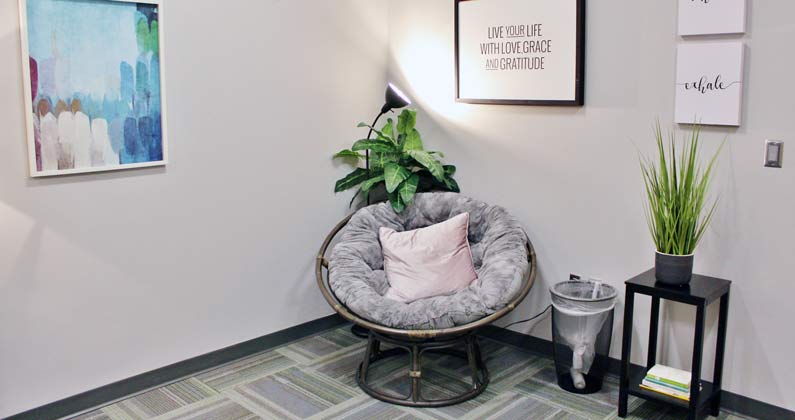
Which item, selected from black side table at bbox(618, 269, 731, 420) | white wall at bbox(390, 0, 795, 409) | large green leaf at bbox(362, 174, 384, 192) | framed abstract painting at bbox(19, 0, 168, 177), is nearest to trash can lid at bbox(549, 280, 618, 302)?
white wall at bbox(390, 0, 795, 409)

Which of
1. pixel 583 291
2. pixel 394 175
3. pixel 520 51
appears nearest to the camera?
pixel 583 291

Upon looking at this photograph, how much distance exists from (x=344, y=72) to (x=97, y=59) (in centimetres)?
126

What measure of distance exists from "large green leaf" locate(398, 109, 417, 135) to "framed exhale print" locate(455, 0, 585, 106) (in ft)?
0.75

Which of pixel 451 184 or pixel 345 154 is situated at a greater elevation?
pixel 345 154

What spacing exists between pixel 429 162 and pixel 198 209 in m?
1.05

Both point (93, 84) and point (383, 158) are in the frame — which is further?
point (383, 158)

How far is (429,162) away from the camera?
3445 mm

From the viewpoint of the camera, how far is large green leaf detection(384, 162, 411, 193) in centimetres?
338

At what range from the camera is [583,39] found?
3.10 m

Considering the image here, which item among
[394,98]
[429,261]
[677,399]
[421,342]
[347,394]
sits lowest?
[347,394]

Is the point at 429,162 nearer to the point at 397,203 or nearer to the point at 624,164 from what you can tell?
the point at 397,203

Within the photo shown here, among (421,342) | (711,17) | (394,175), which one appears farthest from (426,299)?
(711,17)

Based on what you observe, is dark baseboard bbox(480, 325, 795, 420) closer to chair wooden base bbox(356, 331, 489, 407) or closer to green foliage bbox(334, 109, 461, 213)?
chair wooden base bbox(356, 331, 489, 407)

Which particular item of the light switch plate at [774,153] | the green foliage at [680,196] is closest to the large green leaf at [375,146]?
the green foliage at [680,196]
